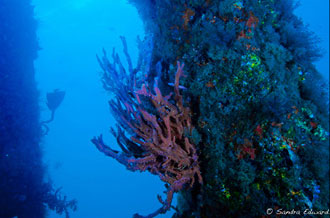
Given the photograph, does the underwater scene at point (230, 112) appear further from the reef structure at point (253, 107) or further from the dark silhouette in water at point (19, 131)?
the dark silhouette in water at point (19, 131)

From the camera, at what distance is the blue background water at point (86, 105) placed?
44.3m

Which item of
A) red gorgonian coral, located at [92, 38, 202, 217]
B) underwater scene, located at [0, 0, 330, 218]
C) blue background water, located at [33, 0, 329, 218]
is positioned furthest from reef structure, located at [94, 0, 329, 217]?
blue background water, located at [33, 0, 329, 218]

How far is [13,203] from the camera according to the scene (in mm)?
7418

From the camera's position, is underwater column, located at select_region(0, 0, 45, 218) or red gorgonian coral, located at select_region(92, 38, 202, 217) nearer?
red gorgonian coral, located at select_region(92, 38, 202, 217)

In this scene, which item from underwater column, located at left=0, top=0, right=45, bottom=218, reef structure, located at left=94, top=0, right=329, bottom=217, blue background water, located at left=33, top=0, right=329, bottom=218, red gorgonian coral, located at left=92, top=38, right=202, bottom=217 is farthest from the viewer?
blue background water, located at left=33, top=0, right=329, bottom=218

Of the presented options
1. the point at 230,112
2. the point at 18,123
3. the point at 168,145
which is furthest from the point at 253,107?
the point at 18,123

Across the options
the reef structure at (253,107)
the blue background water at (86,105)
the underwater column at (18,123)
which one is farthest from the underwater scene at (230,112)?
the blue background water at (86,105)

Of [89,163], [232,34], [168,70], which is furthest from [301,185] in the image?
[89,163]

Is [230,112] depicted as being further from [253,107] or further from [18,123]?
[18,123]

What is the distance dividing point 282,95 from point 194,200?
155 centimetres

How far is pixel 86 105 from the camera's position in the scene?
7794cm

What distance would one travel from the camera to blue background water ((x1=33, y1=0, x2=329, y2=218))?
1745 inches

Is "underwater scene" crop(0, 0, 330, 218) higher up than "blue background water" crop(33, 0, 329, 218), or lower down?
lower down

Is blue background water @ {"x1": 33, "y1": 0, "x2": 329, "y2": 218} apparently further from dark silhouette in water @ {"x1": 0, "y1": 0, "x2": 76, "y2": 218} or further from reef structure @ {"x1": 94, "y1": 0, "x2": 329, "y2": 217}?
reef structure @ {"x1": 94, "y1": 0, "x2": 329, "y2": 217}
